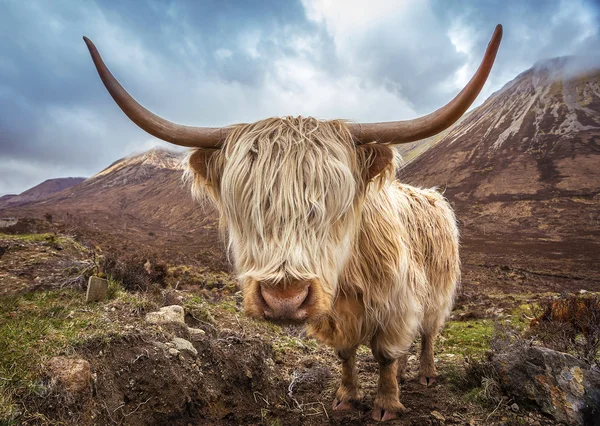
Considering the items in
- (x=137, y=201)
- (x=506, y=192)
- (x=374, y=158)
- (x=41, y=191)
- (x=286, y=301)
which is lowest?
(x=286, y=301)

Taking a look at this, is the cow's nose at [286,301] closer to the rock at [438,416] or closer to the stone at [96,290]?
the rock at [438,416]

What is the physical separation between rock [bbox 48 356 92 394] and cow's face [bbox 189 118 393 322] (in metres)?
1.17

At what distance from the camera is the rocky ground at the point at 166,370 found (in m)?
2.19

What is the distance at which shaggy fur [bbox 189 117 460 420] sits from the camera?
216cm

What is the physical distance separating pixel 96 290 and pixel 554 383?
14.4ft

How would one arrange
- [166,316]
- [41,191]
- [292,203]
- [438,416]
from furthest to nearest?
[41,191]
[166,316]
[438,416]
[292,203]

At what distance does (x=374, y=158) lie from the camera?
251cm

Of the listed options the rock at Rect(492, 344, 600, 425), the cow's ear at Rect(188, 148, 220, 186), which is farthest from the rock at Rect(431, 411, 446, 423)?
the cow's ear at Rect(188, 148, 220, 186)

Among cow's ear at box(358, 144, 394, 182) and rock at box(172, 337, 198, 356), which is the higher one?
cow's ear at box(358, 144, 394, 182)

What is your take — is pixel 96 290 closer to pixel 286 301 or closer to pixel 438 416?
pixel 286 301

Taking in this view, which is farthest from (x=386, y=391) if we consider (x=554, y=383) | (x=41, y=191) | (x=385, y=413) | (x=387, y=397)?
(x=41, y=191)

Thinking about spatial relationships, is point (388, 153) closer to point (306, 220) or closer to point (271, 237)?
point (306, 220)

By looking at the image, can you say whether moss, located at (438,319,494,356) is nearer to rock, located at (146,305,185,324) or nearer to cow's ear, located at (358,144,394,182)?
cow's ear, located at (358,144,394,182)

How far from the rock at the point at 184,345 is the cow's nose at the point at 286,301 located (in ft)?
4.72
